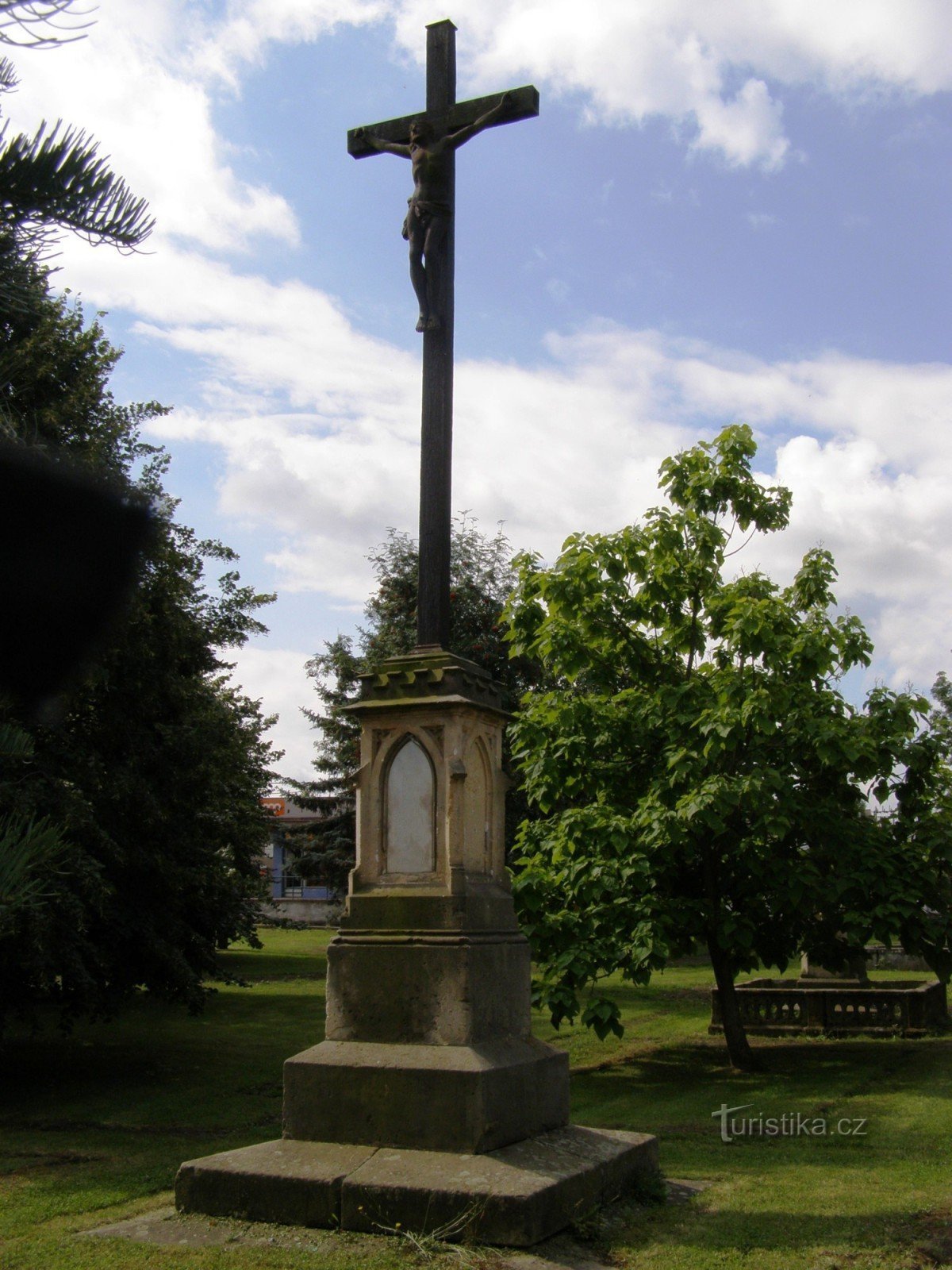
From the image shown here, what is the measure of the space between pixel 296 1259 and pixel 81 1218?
6.25 ft

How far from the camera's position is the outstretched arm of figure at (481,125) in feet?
25.3

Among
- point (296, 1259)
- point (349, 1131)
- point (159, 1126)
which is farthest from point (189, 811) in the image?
point (296, 1259)

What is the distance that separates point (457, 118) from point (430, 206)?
26.2 inches

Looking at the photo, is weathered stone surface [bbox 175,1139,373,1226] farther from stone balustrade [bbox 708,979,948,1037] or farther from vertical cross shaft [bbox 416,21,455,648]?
stone balustrade [bbox 708,979,948,1037]

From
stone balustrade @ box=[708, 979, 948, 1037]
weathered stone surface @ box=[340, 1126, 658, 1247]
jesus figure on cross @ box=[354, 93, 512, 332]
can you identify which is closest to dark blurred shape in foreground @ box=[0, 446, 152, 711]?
weathered stone surface @ box=[340, 1126, 658, 1247]

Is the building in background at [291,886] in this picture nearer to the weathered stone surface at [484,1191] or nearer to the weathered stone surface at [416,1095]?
Answer: the weathered stone surface at [416,1095]

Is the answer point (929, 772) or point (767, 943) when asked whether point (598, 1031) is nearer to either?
point (767, 943)

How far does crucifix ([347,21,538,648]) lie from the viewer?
7496 millimetres

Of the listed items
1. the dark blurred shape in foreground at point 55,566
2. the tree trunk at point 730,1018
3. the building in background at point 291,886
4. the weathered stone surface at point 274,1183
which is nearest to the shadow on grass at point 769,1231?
the weathered stone surface at point 274,1183

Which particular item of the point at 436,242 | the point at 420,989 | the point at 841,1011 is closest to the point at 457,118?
the point at 436,242

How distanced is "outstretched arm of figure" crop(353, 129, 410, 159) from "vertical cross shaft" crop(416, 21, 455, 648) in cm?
Answer: 31

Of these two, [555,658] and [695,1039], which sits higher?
[555,658]

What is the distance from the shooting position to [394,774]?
6957 mm

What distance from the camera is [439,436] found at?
7625mm
